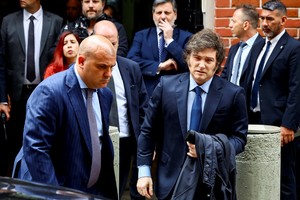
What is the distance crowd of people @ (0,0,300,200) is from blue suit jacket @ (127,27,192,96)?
1 centimetres

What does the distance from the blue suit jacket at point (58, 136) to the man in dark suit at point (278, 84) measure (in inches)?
125

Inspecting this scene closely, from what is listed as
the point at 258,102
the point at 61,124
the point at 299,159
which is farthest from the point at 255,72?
the point at 61,124

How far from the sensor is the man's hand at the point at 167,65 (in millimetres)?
8898

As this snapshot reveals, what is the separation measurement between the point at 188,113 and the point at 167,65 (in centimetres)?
254

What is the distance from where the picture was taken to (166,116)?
6.43 m

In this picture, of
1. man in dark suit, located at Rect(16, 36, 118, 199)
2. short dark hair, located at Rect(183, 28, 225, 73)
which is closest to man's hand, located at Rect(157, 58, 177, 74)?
short dark hair, located at Rect(183, 28, 225, 73)

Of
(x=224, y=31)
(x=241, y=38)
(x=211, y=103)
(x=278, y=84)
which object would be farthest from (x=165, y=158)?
(x=224, y=31)

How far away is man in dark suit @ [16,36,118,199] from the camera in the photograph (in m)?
5.50

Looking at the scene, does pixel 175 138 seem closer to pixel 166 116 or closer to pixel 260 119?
pixel 166 116

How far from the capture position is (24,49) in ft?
31.1

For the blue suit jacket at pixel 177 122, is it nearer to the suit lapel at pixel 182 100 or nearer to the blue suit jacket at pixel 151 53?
the suit lapel at pixel 182 100

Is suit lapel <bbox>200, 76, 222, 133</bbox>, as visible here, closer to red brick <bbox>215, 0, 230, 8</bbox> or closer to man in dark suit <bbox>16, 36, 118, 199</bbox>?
man in dark suit <bbox>16, 36, 118, 199</bbox>

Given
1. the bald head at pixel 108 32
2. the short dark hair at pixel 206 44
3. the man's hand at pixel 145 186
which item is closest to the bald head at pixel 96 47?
the short dark hair at pixel 206 44

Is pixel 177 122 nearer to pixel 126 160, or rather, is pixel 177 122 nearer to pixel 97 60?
pixel 97 60
